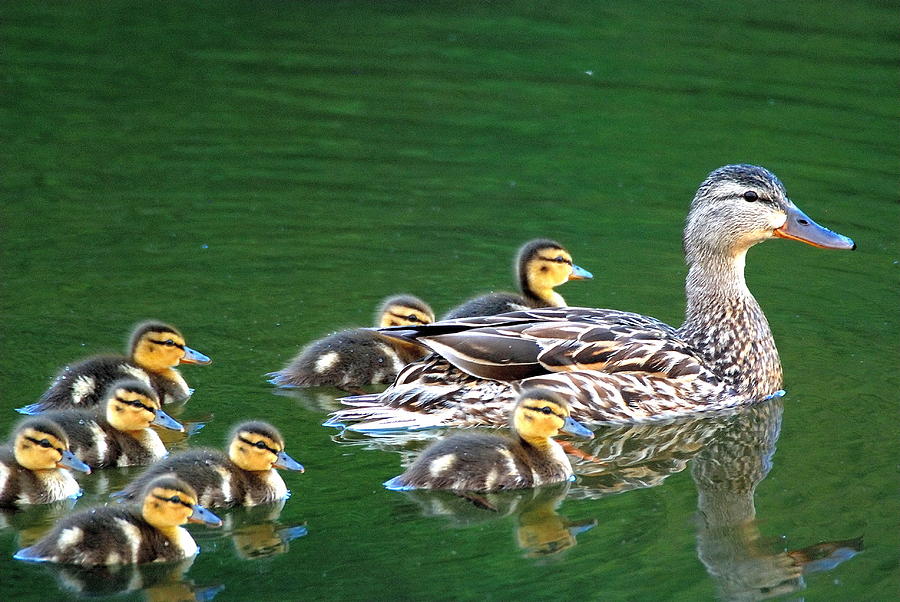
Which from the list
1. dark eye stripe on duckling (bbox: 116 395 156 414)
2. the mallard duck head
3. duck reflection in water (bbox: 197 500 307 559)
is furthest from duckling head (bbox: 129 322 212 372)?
the mallard duck head

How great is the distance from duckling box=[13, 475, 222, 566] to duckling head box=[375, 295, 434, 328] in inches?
93.5

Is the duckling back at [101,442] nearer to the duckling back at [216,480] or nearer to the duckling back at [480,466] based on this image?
the duckling back at [216,480]

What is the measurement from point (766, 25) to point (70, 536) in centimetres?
1048

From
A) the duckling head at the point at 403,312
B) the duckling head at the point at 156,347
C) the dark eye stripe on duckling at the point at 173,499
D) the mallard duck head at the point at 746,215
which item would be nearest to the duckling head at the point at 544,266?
the duckling head at the point at 403,312

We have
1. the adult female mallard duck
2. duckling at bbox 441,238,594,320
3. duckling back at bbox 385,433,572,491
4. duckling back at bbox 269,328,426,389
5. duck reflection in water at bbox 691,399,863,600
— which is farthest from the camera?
duckling at bbox 441,238,594,320

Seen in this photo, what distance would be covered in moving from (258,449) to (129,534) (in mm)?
724

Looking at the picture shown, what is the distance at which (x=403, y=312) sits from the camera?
7824mm

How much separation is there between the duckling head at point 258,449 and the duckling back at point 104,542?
56 cm

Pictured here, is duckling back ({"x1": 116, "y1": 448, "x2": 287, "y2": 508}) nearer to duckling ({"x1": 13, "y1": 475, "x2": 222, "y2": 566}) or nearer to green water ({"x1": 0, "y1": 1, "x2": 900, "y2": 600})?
green water ({"x1": 0, "y1": 1, "x2": 900, "y2": 600})

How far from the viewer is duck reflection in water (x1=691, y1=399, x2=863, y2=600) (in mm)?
5578

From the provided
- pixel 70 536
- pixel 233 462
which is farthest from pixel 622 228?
pixel 70 536

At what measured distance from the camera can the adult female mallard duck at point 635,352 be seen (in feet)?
23.1

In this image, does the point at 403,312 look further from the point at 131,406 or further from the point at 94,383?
the point at 131,406

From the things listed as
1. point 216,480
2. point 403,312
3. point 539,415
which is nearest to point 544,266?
point 403,312
